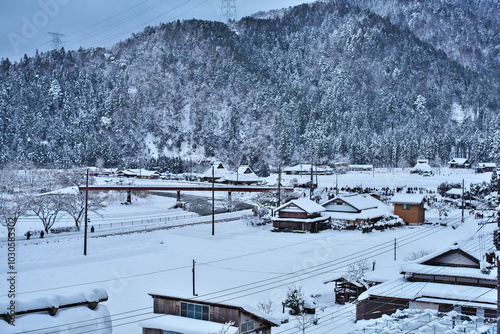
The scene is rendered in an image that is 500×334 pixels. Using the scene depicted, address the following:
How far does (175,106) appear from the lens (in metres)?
196

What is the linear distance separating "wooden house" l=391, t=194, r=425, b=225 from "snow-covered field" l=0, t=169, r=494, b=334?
9.06 feet

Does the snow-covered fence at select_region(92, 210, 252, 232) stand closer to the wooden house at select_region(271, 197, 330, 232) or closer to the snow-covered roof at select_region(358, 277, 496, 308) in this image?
the wooden house at select_region(271, 197, 330, 232)

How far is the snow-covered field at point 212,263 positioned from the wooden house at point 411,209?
109 inches

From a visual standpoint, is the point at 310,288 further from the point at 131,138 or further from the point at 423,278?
the point at 131,138

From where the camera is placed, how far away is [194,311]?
16016 millimetres

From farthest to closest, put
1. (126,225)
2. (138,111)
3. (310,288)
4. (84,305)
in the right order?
(138,111) → (126,225) → (310,288) → (84,305)

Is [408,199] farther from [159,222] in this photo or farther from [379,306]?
[379,306]

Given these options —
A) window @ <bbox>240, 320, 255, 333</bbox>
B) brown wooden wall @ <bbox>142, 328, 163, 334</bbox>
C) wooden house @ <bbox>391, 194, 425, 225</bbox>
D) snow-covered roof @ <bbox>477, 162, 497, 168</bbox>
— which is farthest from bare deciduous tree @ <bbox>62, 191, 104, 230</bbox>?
snow-covered roof @ <bbox>477, 162, 497, 168</bbox>

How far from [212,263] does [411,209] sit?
2905 centimetres

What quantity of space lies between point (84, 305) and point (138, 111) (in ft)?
611

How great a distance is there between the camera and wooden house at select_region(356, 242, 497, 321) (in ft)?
61.9

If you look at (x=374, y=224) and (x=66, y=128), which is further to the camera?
(x=66, y=128)

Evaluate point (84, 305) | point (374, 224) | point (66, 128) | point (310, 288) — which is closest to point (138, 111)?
point (66, 128)

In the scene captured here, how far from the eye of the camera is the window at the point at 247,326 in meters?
15.6
